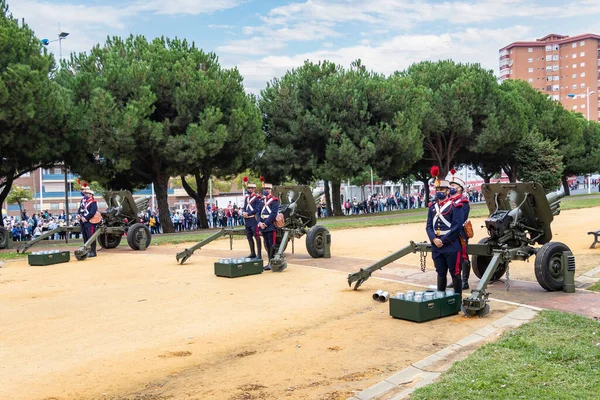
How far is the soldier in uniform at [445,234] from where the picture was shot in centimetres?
875

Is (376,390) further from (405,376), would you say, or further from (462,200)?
(462,200)

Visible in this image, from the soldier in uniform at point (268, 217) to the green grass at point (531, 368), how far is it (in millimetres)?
7291

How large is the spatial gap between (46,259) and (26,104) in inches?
368

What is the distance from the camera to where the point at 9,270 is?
15.2 m

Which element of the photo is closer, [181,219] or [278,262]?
[278,262]

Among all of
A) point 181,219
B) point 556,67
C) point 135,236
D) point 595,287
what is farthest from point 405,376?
point 556,67

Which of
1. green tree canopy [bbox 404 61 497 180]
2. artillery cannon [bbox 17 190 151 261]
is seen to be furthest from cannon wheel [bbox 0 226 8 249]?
green tree canopy [bbox 404 61 497 180]

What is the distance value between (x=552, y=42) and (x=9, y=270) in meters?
124

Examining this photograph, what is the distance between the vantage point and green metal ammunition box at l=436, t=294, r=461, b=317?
320 inches

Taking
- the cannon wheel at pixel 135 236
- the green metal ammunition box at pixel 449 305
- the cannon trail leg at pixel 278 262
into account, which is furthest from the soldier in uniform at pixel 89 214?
the green metal ammunition box at pixel 449 305

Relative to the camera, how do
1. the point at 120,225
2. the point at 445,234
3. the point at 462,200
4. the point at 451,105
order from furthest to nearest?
the point at 451,105 → the point at 120,225 → the point at 462,200 → the point at 445,234

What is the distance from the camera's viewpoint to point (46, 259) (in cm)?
1591

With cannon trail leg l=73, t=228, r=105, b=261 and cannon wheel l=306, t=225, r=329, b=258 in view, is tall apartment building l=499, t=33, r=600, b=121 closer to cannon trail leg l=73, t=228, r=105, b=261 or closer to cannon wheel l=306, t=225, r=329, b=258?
cannon wheel l=306, t=225, r=329, b=258

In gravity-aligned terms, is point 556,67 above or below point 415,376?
above
